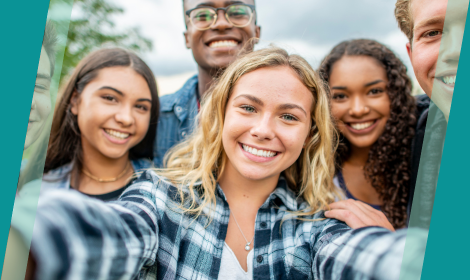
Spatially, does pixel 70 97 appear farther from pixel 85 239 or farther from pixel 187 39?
pixel 85 239

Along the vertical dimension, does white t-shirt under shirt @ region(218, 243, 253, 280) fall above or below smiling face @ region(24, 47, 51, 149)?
below

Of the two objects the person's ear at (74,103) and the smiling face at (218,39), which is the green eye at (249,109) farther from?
the person's ear at (74,103)

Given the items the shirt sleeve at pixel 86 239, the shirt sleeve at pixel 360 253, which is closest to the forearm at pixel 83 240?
the shirt sleeve at pixel 86 239

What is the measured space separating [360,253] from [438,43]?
3.59 ft

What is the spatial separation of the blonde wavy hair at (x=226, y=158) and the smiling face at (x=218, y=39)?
0.88 meters

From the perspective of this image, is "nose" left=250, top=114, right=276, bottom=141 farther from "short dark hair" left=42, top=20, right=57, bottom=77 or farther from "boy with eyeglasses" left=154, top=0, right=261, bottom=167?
"boy with eyeglasses" left=154, top=0, right=261, bottom=167

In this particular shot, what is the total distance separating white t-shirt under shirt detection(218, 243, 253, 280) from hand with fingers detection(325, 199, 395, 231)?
0.55 meters

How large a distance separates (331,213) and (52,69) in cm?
164

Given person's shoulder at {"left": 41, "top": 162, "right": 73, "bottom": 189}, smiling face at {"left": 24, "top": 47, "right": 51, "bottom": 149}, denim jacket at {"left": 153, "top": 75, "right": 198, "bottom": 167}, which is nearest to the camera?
smiling face at {"left": 24, "top": 47, "right": 51, "bottom": 149}

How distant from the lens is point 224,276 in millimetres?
1708

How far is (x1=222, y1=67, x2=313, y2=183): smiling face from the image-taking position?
181 cm

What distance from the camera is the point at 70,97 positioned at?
2.61m

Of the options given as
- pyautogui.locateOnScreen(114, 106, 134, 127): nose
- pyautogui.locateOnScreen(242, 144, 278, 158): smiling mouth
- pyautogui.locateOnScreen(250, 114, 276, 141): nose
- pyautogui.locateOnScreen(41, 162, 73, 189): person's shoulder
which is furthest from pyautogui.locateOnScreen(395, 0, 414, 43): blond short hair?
pyautogui.locateOnScreen(41, 162, 73, 189): person's shoulder

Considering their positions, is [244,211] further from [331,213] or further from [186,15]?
[186,15]
